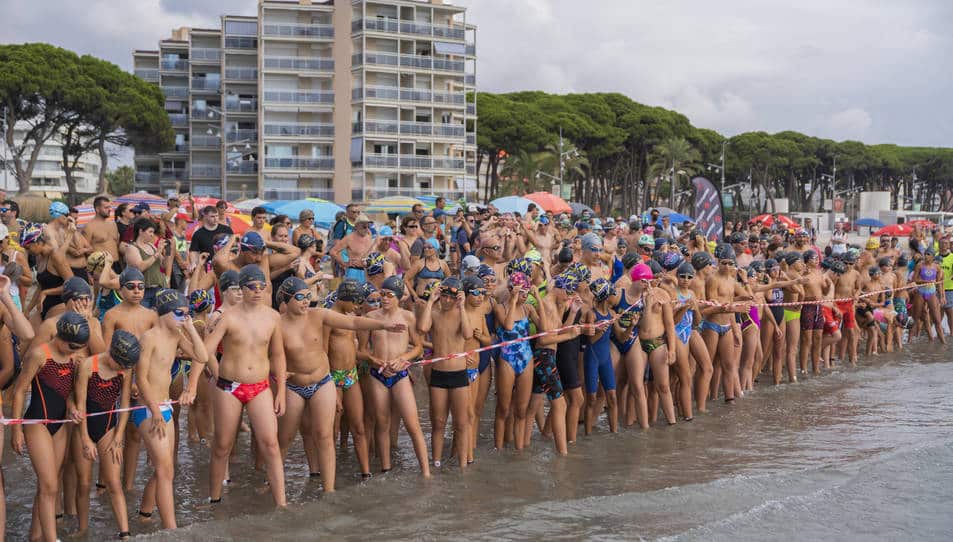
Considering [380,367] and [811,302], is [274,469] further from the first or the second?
[811,302]

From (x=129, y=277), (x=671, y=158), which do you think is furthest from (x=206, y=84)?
(x=129, y=277)

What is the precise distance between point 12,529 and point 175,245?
604 centimetres

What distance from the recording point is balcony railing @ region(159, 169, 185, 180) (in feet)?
234

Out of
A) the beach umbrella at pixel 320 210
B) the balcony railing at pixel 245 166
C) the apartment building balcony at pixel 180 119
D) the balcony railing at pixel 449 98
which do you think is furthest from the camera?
the apartment building balcony at pixel 180 119

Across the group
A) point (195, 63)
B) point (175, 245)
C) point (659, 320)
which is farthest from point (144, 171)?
point (659, 320)

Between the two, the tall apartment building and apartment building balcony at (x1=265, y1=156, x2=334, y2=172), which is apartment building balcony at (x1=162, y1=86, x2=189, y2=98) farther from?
apartment building balcony at (x1=265, y1=156, x2=334, y2=172)

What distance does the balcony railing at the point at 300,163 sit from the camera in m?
61.9

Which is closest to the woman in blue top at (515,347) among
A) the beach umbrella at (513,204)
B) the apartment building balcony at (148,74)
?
the beach umbrella at (513,204)

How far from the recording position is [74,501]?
6.66 metres

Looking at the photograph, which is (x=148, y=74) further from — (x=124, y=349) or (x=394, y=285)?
(x=124, y=349)

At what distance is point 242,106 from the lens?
66625 millimetres

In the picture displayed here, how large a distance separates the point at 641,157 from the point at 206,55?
3616cm

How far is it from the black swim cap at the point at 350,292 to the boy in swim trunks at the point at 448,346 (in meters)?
0.61

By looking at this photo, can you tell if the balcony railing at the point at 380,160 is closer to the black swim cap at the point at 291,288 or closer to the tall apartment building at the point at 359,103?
the tall apartment building at the point at 359,103
